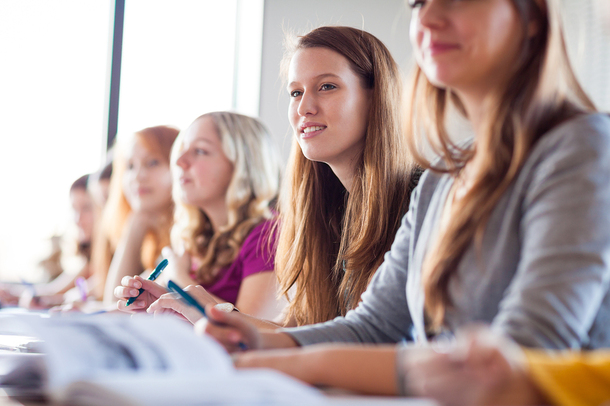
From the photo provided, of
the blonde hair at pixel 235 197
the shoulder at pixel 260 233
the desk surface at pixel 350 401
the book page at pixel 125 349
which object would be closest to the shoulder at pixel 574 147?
the desk surface at pixel 350 401

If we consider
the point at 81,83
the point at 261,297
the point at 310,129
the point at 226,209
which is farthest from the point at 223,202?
the point at 81,83

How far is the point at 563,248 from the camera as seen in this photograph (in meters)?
0.63

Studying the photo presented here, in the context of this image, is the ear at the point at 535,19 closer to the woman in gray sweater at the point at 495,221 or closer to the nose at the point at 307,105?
the woman in gray sweater at the point at 495,221

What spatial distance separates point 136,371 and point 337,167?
3.45 ft

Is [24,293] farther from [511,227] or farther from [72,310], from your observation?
[511,227]

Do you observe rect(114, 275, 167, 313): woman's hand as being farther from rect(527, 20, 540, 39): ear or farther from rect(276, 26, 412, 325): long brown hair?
rect(527, 20, 540, 39): ear

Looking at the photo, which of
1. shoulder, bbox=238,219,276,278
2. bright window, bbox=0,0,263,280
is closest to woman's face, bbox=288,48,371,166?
shoulder, bbox=238,219,276,278

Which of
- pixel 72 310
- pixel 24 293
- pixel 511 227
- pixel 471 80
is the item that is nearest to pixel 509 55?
pixel 471 80

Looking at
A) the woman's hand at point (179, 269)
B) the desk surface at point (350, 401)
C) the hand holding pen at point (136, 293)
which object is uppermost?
the desk surface at point (350, 401)

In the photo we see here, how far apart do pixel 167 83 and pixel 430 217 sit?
3.12 meters

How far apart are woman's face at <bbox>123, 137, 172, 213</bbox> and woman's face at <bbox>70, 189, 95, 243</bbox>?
928 mm

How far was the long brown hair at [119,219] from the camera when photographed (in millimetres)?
2713

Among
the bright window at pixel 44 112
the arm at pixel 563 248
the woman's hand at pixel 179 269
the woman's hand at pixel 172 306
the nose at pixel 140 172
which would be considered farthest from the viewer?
the bright window at pixel 44 112

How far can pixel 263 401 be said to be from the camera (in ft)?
1.54
